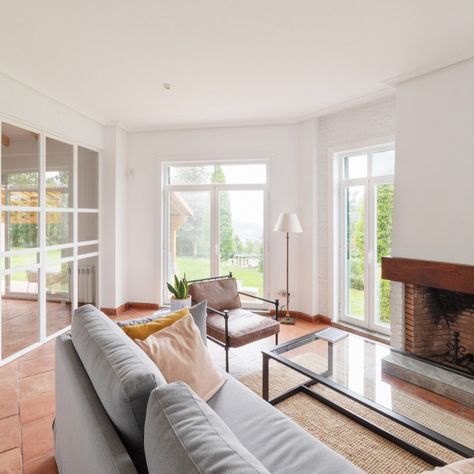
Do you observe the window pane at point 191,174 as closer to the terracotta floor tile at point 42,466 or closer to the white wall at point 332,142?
the white wall at point 332,142

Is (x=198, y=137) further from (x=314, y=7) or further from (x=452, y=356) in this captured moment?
(x=452, y=356)

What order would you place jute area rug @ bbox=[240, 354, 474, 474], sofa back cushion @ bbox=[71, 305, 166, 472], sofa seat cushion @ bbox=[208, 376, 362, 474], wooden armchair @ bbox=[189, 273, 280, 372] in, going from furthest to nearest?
1. wooden armchair @ bbox=[189, 273, 280, 372]
2. jute area rug @ bbox=[240, 354, 474, 474]
3. sofa seat cushion @ bbox=[208, 376, 362, 474]
4. sofa back cushion @ bbox=[71, 305, 166, 472]

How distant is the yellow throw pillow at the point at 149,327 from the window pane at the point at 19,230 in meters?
2.20

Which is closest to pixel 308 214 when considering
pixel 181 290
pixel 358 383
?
pixel 181 290

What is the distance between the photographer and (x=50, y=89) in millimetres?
3324

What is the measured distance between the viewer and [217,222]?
184 inches

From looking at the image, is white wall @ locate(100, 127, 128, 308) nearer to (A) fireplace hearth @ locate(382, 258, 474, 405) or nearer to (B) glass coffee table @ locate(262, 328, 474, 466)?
(B) glass coffee table @ locate(262, 328, 474, 466)

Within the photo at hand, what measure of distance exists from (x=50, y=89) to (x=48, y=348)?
111 inches

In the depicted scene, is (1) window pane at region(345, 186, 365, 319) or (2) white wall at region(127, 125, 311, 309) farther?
(2) white wall at region(127, 125, 311, 309)

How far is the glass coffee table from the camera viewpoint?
199cm

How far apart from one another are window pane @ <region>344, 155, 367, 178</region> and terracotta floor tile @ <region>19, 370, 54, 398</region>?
3970mm

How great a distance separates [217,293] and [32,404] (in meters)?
1.78

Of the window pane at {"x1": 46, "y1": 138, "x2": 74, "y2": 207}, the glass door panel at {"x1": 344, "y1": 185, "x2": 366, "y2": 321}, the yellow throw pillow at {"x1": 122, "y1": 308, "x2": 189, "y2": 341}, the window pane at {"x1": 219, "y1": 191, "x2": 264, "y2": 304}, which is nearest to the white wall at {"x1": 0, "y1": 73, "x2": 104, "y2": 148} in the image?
the window pane at {"x1": 46, "y1": 138, "x2": 74, "y2": 207}

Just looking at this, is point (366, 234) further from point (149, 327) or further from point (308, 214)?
point (149, 327)
